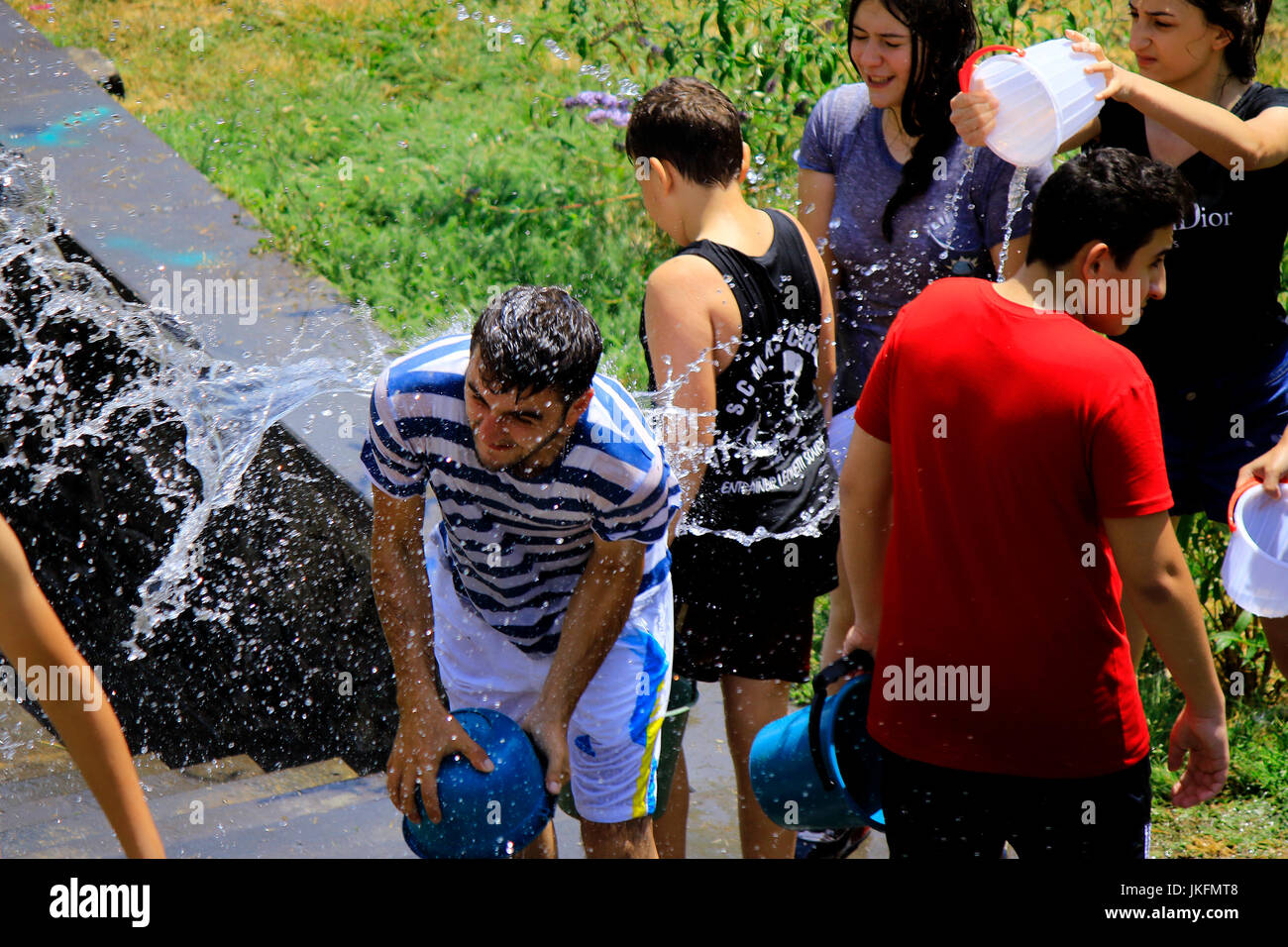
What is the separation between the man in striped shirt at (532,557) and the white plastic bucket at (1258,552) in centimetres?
129

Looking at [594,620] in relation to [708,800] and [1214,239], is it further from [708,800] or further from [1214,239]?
[1214,239]

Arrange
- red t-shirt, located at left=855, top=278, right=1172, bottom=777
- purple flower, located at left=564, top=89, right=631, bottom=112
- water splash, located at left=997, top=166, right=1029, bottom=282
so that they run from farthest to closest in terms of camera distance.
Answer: purple flower, located at left=564, top=89, right=631, bottom=112 → water splash, located at left=997, top=166, right=1029, bottom=282 → red t-shirt, located at left=855, top=278, right=1172, bottom=777

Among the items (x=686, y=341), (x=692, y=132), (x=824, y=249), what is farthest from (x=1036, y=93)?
(x=686, y=341)

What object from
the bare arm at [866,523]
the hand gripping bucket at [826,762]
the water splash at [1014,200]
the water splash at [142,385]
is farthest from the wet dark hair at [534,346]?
the water splash at [142,385]

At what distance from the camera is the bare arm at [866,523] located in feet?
8.27

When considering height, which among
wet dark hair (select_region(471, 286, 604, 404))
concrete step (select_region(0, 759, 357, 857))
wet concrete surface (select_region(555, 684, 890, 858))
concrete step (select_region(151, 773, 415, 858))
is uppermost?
wet dark hair (select_region(471, 286, 604, 404))

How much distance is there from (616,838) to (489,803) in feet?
1.48

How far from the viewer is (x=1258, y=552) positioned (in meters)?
2.80

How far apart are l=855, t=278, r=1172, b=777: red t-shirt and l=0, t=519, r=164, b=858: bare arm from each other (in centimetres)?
138

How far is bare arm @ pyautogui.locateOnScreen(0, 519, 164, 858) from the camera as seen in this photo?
1683 mm

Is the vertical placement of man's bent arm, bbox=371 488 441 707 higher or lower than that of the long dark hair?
lower

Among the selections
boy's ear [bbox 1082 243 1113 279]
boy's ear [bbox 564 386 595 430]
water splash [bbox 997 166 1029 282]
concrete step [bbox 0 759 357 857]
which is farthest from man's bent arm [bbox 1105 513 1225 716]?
concrete step [bbox 0 759 357 857]

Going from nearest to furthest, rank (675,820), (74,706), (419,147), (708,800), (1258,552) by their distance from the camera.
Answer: (74,706)
(1258,552)
(675,820)
(708,800)
(419,147)

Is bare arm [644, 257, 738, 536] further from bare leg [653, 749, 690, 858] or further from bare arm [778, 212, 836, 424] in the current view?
bare leg [653, 749, 690, 858]
